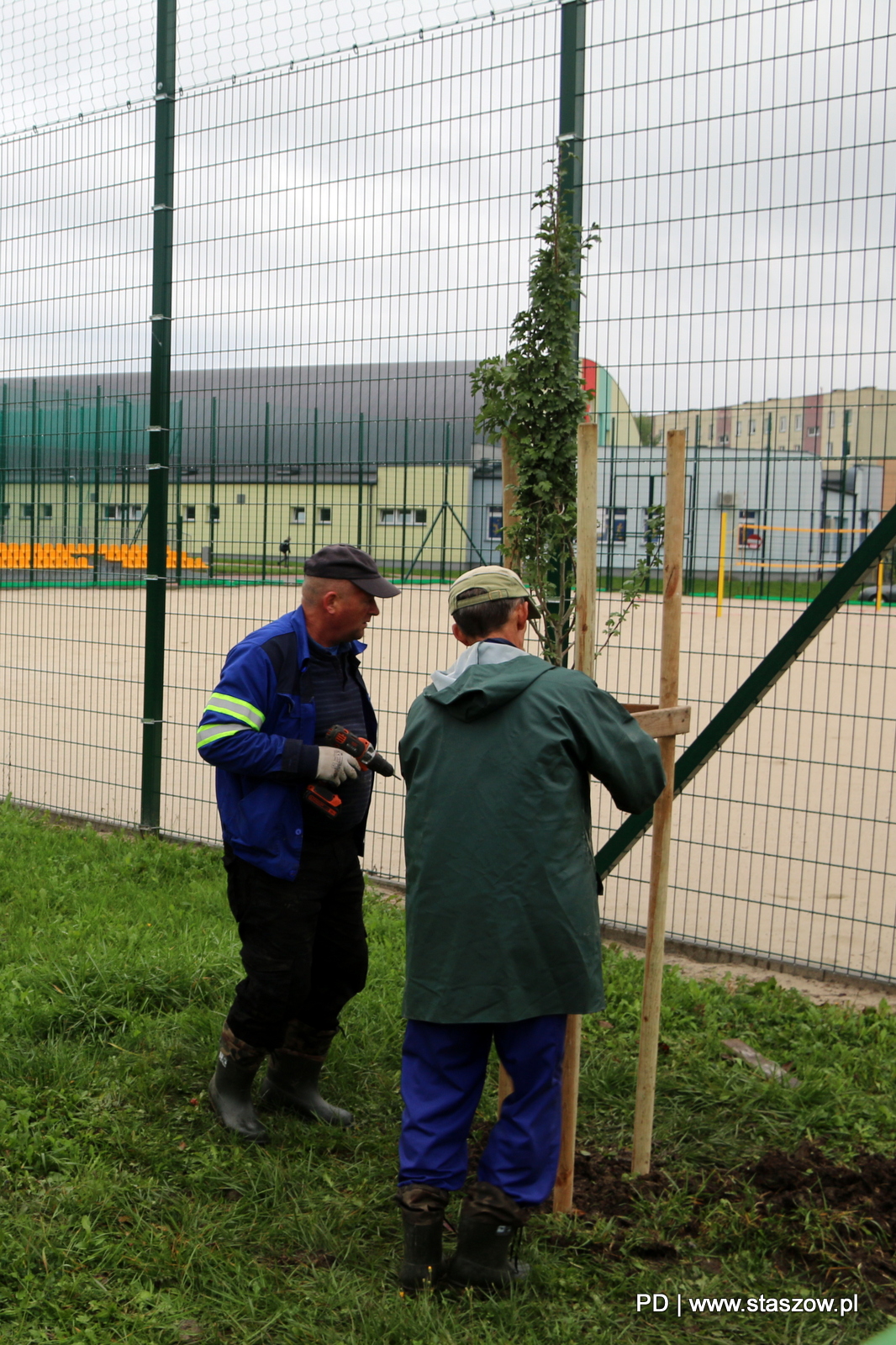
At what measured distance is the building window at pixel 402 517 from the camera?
6574 millimetres

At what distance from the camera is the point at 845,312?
4.79 m

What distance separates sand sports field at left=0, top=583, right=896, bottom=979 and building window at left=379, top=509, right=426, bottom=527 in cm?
41

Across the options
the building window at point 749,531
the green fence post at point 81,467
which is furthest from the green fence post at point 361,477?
the green fence post at point 81,467

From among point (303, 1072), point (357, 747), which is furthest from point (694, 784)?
point (357, 747)

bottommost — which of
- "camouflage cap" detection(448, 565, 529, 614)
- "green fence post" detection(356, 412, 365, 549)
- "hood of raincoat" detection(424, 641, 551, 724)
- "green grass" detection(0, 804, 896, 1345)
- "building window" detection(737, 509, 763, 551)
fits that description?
"green grass" detection(0, 804, 896, 1345)

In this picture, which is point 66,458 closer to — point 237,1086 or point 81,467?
point 81,467

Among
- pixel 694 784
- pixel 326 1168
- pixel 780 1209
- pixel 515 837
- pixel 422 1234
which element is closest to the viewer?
pixel 515 837

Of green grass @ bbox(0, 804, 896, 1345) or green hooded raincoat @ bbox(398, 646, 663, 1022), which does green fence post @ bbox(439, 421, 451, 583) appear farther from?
green hooded raincoat @ bbox(398, 646, 663, 1022)

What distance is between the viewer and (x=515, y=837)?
9.36 ft

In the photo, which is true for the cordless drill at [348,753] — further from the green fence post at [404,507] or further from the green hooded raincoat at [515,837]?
the green fence post at [404,507]

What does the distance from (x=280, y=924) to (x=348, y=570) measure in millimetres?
1071

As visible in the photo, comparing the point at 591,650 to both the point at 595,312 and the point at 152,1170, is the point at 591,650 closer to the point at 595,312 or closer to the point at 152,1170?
the point at 152,1170

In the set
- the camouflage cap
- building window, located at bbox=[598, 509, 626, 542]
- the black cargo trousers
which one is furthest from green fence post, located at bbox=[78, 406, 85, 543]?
the camouflage cap

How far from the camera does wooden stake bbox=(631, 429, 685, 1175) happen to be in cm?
327
